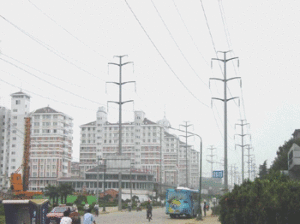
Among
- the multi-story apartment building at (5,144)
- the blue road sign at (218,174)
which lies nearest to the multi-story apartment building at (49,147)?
the multi-story apartment building at (5,144)

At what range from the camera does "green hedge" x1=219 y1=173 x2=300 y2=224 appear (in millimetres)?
17609

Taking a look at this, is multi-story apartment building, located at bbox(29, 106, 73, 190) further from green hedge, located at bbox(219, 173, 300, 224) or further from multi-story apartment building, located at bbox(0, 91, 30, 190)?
green hedge, located at bbox(219, 173, 300, 224)

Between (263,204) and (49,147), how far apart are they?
490ft

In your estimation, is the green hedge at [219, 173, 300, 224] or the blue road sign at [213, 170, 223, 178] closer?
the green hedge at [219, 173, 300, 224]

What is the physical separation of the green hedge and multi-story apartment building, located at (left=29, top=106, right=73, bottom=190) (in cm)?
14005

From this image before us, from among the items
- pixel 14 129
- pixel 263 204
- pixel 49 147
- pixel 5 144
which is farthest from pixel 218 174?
pixel 49 147

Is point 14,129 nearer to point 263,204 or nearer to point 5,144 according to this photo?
point 5,144

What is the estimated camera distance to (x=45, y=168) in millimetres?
160125

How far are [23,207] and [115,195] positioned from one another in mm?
112130

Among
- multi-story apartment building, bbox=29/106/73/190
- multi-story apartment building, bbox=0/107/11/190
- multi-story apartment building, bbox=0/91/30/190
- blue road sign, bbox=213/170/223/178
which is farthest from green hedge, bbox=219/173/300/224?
multi-story apartment building, bbox=29/106/73/190

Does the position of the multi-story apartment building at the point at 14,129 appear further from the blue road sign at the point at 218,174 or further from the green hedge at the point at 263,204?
the green hedge at the point at 263,204

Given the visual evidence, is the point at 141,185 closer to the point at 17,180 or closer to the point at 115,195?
the point at 115,195

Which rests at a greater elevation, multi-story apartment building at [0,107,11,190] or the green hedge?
multi-story apartment building at [0,107,11,190]

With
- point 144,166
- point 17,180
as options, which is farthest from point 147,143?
point 17,180
